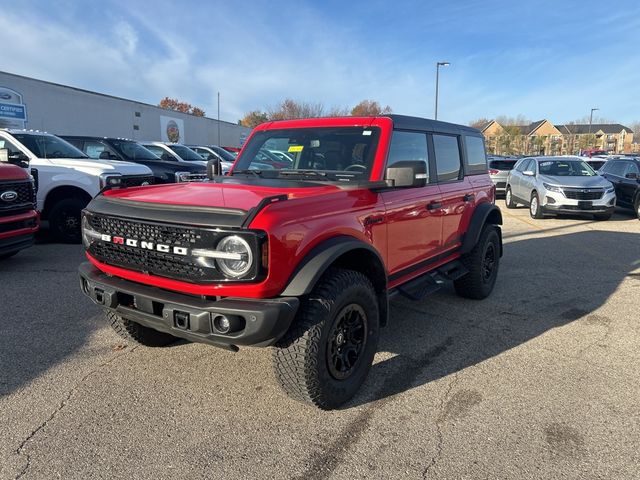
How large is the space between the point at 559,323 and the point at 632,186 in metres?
10.2

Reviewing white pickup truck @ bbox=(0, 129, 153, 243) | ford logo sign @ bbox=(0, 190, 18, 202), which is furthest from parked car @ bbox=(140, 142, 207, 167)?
ford logo sign @ bbox=(0, 190, 18, 202)

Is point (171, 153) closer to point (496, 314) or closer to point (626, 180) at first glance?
point (496, 314)

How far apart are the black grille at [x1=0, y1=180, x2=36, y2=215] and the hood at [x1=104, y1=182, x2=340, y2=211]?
3475 millimetres

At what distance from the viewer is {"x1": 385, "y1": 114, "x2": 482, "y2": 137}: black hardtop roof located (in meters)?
3.92

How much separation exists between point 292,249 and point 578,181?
1148 centimetres

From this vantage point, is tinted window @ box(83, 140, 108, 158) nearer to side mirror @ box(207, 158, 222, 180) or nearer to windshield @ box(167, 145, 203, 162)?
windshield @ box(167, 145, 203, 162)

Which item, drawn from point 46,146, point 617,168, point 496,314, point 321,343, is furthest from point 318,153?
point 617,168

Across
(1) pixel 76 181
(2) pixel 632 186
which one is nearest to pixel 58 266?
(1) pixel 76 181

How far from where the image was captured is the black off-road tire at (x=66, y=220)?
7.95 metres

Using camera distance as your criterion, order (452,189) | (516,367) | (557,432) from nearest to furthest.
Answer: (557,432), (516,367), (452,189)

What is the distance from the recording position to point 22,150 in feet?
26.4

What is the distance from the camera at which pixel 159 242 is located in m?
2.75

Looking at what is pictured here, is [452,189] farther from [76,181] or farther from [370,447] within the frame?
[76,181]

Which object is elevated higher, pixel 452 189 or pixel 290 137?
pixel 290 137
